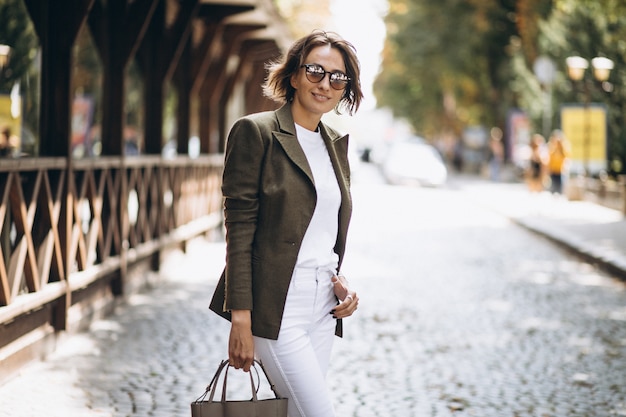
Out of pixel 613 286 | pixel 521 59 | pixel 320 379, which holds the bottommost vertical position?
pixel 613 286

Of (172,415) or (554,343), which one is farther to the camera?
(554,343)

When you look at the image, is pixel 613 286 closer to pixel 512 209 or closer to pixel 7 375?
pixel 7 375

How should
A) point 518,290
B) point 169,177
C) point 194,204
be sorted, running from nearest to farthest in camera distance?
point 518,290, point 169,177, point 194,204

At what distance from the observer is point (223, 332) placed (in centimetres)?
883

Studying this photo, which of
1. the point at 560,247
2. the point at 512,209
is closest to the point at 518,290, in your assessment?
the point at 560,247

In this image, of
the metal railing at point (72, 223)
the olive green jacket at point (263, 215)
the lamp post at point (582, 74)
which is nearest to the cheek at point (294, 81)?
the olive green jacket at point (263, 215)

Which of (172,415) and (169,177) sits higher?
(169,177)

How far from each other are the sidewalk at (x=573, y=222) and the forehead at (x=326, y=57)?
996 centimetres

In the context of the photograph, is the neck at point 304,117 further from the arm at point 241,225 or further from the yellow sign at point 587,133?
the yellow sign at point 587,133

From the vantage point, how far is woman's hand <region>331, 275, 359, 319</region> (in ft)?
11.3

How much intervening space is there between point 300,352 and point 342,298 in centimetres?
26

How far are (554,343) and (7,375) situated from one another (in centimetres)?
441

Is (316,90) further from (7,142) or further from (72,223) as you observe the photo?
(7,142)

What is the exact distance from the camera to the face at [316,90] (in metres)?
3.49
